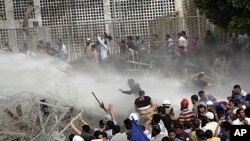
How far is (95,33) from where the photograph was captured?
27.3 meters

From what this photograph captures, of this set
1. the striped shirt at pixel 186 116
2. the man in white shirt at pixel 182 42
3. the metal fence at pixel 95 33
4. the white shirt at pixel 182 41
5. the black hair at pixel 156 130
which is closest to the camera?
the black hair at pixel 156 130

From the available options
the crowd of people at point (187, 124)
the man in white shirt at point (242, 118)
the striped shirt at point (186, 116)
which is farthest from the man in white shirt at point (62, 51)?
the man in white shirt at point (242, 118)

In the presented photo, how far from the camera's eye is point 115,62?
2541 cm

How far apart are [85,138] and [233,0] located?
32.3 feet

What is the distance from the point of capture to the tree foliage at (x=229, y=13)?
71.5ft

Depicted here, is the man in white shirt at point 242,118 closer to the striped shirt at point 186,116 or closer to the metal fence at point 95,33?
the striped shirt at point 186,116

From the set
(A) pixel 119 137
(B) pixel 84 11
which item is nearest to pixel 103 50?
(B) pixel 84 11

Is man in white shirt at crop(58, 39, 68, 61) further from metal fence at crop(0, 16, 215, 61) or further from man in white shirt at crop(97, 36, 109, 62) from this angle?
man in white shirt at crop(97, 36, 109, 62)

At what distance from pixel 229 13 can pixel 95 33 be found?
6380 mm

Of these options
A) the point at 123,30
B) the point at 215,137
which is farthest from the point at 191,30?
the point at 215,137

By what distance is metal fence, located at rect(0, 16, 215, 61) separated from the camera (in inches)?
1039

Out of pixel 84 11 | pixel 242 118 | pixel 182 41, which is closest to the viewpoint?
pixel 242 118

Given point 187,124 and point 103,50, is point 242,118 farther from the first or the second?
point 103,50

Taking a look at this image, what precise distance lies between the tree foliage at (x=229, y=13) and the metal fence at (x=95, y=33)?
10.8 feet
